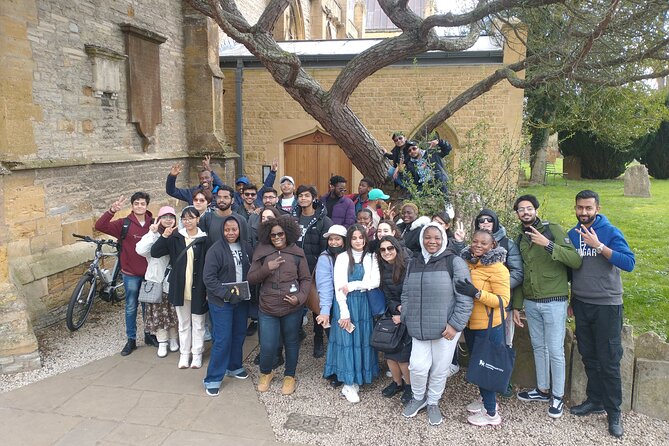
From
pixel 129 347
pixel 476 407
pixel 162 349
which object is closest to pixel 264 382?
pixel 162 349

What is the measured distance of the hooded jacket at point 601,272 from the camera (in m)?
4.12

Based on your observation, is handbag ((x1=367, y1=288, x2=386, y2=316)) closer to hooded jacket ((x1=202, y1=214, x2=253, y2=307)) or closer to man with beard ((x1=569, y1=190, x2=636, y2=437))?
hooded jacket ((x1=202, y1=214, x2=253, y2=307))

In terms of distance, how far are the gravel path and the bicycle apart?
3.18 ft

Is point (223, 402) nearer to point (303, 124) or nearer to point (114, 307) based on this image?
point (114, 307)

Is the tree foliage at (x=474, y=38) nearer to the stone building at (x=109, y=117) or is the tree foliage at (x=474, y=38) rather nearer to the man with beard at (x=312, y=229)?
the man with beard at (x=312, y=229)

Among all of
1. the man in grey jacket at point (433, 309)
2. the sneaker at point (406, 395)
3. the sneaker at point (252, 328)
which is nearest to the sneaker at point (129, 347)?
the sneaker at point (252, 328)

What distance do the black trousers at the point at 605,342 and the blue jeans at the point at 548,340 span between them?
0.17 metres

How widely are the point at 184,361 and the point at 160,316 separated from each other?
57 cm

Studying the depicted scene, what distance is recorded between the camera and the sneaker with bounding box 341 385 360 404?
15.5 ft

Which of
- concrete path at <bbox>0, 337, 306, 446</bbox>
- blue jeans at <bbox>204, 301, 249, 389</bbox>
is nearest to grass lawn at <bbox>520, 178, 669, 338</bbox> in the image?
blue jeans at <bbox>204, 301, 249, 389</bbox>

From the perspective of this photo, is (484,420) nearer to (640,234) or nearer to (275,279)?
(275,279)

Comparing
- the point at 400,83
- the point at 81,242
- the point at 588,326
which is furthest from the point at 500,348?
the point at 400,83

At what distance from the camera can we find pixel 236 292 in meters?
4.77

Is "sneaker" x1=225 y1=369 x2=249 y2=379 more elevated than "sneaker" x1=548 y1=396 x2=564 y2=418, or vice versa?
"sneaker" x1=548 y1=396 x2=564 y2=418
